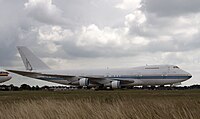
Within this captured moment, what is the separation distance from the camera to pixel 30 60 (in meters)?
80.2

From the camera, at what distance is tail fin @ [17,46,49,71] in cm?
8019

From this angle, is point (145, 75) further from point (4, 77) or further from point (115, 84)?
point (4, 77)

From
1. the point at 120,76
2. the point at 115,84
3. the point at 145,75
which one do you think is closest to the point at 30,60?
the point at 120,76

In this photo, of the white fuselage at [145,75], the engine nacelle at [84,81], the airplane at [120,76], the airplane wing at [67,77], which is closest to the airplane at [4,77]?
the airplane wing at [67,77]

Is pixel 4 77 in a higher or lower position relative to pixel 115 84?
higher

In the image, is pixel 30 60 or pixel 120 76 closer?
pixel 120 76

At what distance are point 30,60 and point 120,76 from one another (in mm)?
23295

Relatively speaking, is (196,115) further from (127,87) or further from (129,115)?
(127,87)

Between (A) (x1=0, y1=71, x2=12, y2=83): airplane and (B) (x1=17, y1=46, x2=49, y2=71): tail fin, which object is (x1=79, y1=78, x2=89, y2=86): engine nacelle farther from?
(A) (x1=0, y1=71, x2=12, y2=83): airplane

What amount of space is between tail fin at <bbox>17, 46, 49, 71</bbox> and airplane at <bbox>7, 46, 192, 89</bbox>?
634 cm

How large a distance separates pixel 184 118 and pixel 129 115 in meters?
1.40

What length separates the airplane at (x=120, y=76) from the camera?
6281 centimetres

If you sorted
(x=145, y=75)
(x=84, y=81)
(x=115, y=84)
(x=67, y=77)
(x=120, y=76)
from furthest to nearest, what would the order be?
(x=67, y=77)
(x=120, y=76)
(x=145, y=75)
(x=84, y=81)
(x=115, y=84)

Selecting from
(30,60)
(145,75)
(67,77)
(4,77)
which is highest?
(30,60)
